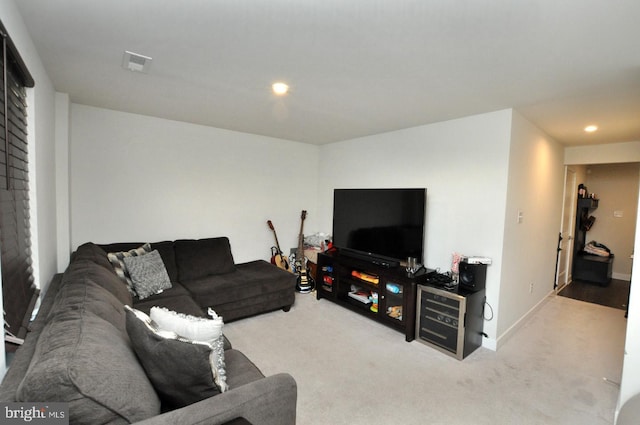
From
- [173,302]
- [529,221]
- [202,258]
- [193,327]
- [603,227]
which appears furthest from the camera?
[603,227]

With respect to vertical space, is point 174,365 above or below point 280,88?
below

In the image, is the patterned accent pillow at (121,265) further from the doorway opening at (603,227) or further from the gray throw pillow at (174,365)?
the doorway opening at (603,227)

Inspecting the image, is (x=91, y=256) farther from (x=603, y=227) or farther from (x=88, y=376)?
(x=603, y=227)

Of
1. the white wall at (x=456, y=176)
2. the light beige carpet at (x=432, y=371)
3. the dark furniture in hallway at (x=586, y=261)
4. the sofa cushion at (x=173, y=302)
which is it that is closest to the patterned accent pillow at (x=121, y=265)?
the sofa cushion at (x=173, y=302)

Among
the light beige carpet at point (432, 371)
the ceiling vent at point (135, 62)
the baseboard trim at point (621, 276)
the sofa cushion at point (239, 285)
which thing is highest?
the ceiling vent at point (135, 62)

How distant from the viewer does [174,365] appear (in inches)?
47.4

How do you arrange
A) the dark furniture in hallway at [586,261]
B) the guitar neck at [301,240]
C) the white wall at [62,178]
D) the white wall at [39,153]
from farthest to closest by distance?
1. the dark furniture in hallway at [586,261]
2. the guitar neck at [301,240]
3. the white wall at [62,178]
4. the white wall at [39,153]

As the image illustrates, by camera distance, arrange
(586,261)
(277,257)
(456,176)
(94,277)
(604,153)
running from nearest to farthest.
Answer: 1. (94,277)
2. (456,176)
3. (604,153)
4. (277,257)
5. (586,261)

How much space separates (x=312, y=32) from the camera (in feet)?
5.25

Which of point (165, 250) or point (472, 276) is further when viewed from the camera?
point (165, 250)

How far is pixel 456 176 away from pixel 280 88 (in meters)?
2.07

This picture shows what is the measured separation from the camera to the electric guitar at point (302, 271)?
14.6ft

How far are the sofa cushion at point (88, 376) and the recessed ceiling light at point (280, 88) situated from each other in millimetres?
1952

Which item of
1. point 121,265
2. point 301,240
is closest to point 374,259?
point 301,240
